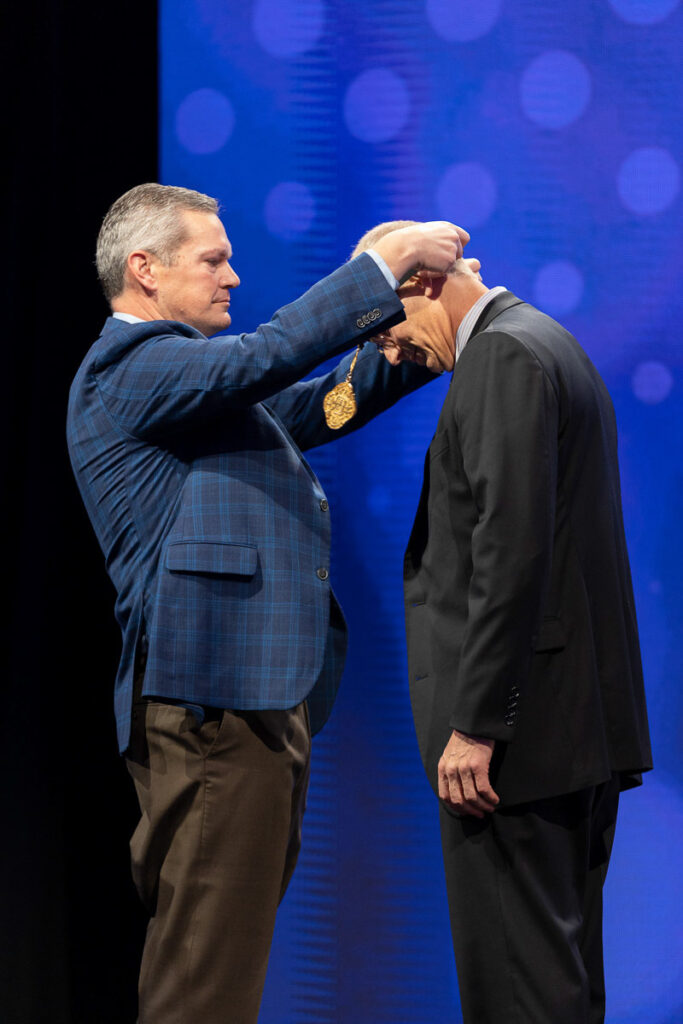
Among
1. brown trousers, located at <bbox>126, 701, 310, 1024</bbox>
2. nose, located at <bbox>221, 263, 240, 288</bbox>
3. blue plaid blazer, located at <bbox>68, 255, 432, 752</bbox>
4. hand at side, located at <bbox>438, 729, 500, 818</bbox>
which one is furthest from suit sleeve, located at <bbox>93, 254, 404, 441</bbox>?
hand at side, located at <bbox>438, 729, 500, 818</bbox>

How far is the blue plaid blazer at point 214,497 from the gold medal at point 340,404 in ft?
0.77

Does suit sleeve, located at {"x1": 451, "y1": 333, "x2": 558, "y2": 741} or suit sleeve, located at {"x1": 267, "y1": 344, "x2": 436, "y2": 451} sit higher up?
suit sleeve, located at {"x1": 267, "y1": 344, "x2": 436, "y2": 451}

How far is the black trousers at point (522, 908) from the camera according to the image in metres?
1.42

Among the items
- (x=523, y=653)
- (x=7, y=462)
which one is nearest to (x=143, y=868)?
(x=523, y=653)

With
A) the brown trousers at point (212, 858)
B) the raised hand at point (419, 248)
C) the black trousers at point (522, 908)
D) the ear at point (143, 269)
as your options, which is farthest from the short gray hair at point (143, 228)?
the black trousers at point (522, 908)

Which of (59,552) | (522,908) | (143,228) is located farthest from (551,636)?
(59,552)

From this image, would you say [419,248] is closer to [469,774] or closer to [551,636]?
[551,636]

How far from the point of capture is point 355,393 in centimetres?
199

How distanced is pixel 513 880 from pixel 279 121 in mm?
1709

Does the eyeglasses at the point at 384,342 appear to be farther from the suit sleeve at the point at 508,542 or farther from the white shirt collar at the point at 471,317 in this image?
the suit sleeve at the point at 508,542

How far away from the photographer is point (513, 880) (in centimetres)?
144

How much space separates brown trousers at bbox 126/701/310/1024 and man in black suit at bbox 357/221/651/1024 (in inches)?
11.0

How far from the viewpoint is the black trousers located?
1422mm

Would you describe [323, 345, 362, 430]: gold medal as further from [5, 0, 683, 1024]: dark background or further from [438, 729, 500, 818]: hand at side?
[438, 729, 500, 818]: hand at side
